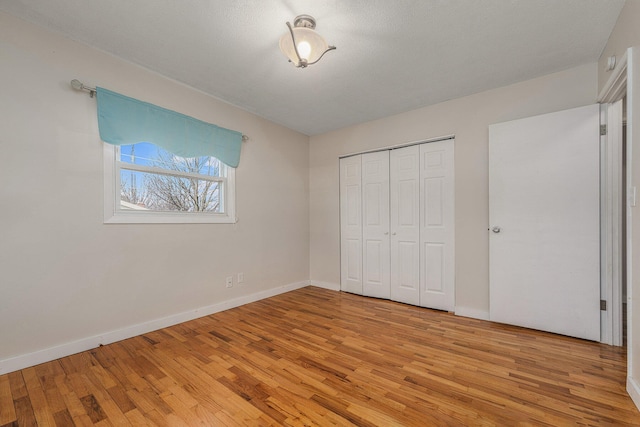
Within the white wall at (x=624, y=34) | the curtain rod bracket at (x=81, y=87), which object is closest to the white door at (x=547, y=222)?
the white wall at (x=624, y=34)

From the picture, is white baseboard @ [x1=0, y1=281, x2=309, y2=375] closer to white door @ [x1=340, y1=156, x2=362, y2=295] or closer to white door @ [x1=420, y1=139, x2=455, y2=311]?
white door @ [x1=340, y1=156, x2=362, y2=295]

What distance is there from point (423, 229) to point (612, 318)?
1781mm

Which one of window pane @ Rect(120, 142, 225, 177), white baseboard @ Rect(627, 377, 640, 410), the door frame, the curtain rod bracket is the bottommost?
white baseboard @ Rect(627, 377, 640, 410)

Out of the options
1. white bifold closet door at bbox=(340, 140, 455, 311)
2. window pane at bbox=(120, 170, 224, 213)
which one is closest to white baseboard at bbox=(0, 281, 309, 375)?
window pane at bbox=(120, 170, 224, 213)

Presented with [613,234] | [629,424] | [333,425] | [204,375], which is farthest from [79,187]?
[613,234]

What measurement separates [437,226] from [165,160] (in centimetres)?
327

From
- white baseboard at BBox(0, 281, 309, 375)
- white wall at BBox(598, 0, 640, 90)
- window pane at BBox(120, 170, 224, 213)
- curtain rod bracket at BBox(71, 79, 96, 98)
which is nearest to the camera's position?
white wall at BBox(598, 0, 640, 90)

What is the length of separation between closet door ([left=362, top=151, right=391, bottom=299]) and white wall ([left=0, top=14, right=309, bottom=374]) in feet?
6.92

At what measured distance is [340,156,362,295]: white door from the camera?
13.1ft

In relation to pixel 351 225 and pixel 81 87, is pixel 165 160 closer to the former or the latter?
pixel 81 87

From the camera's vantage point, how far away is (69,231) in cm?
214

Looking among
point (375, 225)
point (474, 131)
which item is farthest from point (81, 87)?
point (474, 131)

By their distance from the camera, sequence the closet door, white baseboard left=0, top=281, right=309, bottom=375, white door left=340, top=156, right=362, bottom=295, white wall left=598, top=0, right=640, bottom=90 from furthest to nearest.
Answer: white door left=340, top=156, right=362, bottom=295, the closet door, white baseboard left=0, top=281, right=309, bottom=375, white wall left=598, top=0, right=640, bottom=90

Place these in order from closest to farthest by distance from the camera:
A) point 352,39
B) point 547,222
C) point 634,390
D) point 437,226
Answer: point 634,390, point 352,39, point 547,222, point 437,226
